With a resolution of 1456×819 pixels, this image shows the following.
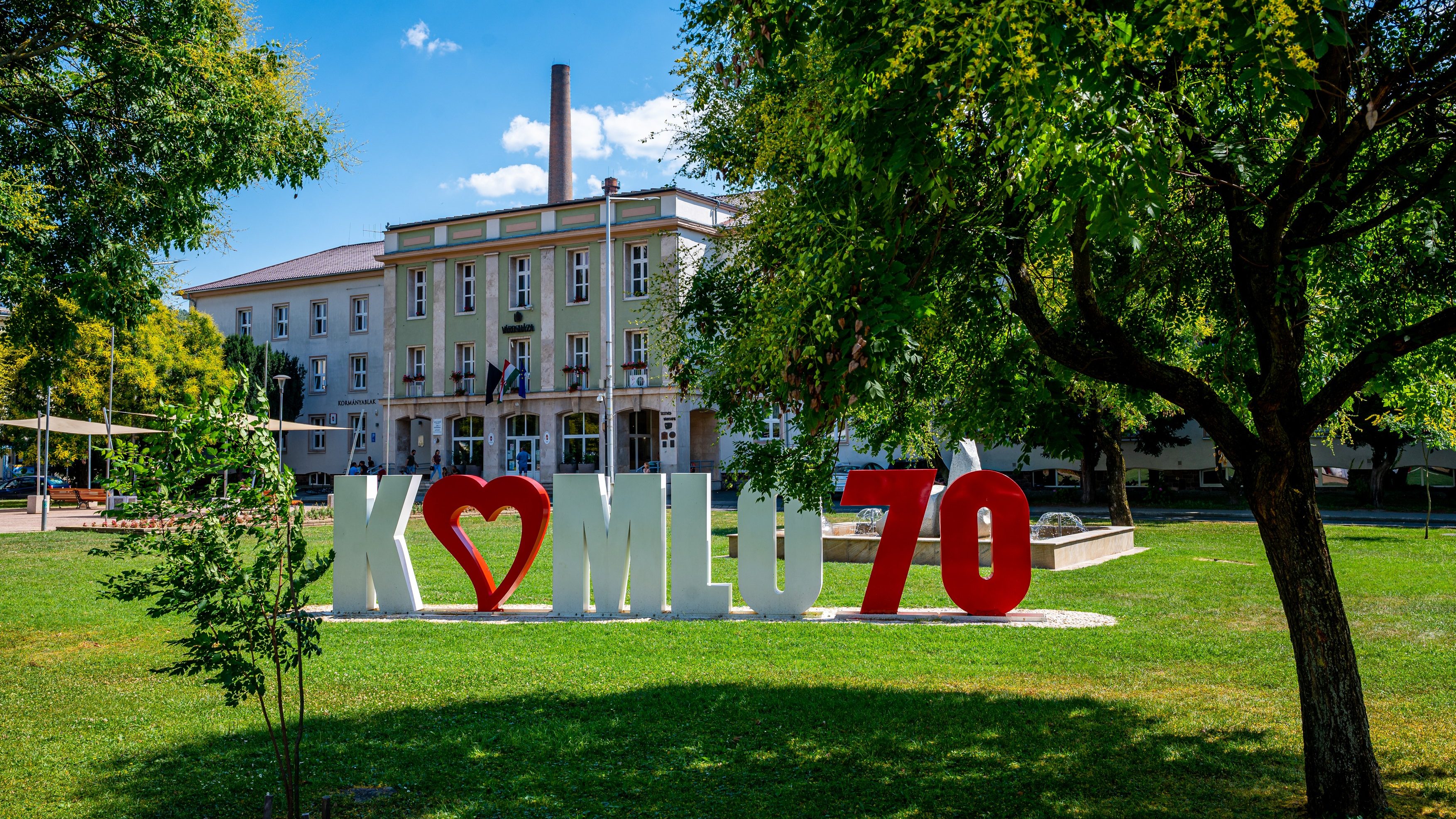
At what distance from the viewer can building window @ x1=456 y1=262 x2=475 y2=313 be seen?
54469 mm

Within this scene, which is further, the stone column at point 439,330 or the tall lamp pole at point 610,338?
the stone column at point 439,330

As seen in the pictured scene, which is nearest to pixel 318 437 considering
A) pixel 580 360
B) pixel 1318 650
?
pixel 580 360

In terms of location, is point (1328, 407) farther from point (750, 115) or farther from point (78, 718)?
point (78, 718)

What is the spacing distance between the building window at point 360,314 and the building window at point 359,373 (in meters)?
1.60

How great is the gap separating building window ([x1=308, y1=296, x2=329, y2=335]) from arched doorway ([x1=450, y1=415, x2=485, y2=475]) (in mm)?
12122

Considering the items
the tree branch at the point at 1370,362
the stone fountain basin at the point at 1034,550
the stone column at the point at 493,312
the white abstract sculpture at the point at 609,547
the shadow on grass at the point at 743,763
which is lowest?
the shadow on grass at the point at 743,763

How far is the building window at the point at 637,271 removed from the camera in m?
49.9

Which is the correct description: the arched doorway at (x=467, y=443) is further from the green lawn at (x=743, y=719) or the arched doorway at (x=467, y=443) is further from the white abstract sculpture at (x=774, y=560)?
the white abstract sculpture at (x=774, y=560)

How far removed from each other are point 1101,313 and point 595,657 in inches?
246

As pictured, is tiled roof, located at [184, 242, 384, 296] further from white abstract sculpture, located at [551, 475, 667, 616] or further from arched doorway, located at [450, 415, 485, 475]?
white abstract sculpture, located at [551, 475, 667, 616]

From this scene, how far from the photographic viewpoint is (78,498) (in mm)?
39188

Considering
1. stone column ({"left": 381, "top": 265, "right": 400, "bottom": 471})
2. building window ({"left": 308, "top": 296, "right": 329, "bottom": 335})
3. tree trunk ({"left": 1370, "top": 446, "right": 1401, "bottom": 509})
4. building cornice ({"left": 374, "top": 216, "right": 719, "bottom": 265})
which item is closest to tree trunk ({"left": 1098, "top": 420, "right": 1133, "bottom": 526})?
tree trunk ({"left": 1370, "top": 446, "right": 1401, "bottom": 509})

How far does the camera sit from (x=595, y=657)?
1057 cm

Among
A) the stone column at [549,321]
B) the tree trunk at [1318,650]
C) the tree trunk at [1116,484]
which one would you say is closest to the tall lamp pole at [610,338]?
the stone column at [549,321]
